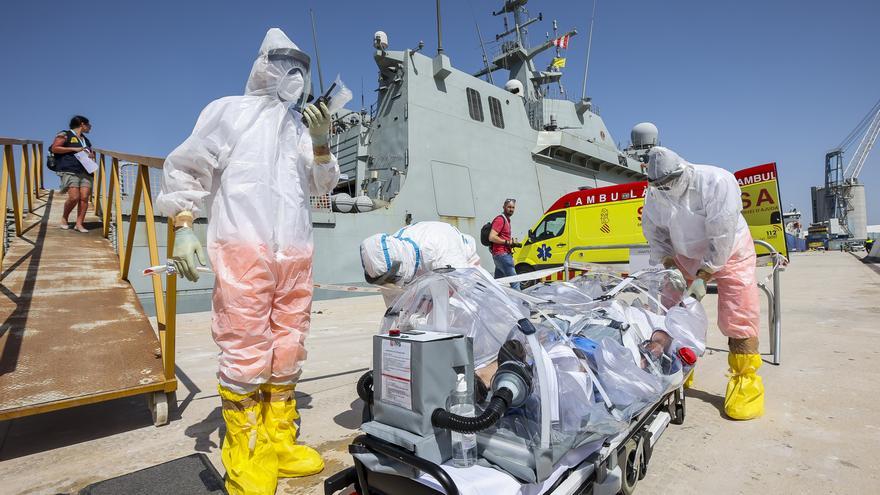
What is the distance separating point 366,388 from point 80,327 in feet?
8.38

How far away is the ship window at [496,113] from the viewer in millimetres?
13758

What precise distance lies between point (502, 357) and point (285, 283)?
107cm

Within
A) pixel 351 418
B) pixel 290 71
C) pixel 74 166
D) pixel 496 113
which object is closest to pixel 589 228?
pixel 496 113

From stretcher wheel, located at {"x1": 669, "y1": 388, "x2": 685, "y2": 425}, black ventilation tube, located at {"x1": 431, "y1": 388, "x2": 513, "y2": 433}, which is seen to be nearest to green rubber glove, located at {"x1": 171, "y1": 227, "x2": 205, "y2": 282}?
black ventilation tube, located at {"x1": 431, "y1": 388, "x2": 513, "y2": 433}

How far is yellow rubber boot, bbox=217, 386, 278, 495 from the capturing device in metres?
1.83

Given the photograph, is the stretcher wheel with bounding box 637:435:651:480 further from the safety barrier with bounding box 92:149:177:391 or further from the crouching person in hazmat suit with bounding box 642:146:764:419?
the safety barrier with bounding box 92:149:177:391

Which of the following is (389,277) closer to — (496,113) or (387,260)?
(387,260)

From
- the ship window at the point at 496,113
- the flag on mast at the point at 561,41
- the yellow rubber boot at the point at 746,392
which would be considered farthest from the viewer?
the flag on mast at the point at 561,41

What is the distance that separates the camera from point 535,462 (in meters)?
1.31

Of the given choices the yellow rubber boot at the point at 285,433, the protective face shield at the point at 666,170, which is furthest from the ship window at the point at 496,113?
the yellow rubber boot at the point at 285,433

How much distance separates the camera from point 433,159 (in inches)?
463

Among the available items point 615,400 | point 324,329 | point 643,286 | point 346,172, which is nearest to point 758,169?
point 643,286

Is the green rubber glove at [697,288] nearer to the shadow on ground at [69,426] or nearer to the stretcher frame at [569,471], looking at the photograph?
the stretcher frame at [569,471]

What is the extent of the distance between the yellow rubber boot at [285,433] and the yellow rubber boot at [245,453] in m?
0.10
